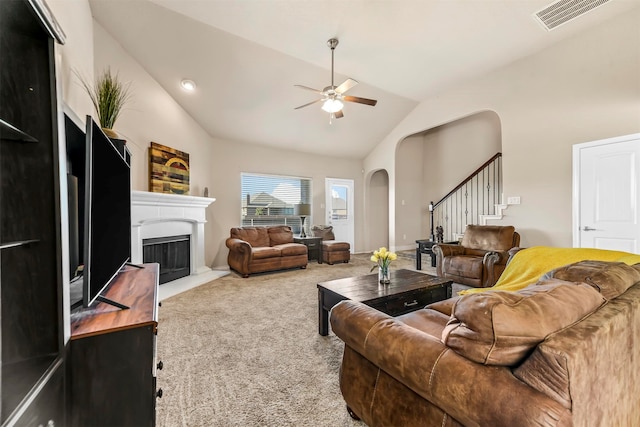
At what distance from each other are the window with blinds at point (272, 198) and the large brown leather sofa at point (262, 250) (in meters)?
0.54

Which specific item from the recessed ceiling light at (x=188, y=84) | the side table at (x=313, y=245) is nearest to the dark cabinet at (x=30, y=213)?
the recessed ceiling light at (x=188, y=84)

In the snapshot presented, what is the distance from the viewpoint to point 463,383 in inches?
34.3

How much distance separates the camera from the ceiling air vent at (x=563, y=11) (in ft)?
10.1

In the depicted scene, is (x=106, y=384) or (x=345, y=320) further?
(x=345, y=320)

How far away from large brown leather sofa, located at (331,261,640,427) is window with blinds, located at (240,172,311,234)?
5.04m

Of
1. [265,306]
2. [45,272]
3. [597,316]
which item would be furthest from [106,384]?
[265,306]

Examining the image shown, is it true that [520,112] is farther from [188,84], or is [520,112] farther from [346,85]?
[188,84]

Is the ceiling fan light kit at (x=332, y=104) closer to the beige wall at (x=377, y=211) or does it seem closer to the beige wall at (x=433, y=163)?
the beige wall at (x=433, y=163)

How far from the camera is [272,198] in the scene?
6219 mm

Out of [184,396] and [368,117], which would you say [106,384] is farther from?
[368,117]

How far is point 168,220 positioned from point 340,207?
420 cm

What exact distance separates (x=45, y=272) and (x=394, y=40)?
424 centimetres

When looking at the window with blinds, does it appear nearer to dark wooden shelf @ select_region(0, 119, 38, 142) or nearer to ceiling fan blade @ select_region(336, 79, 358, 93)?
ceiling fan blade @ select_region(336, 79, 358, 93)

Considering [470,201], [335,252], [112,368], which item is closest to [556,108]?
[470,201]
